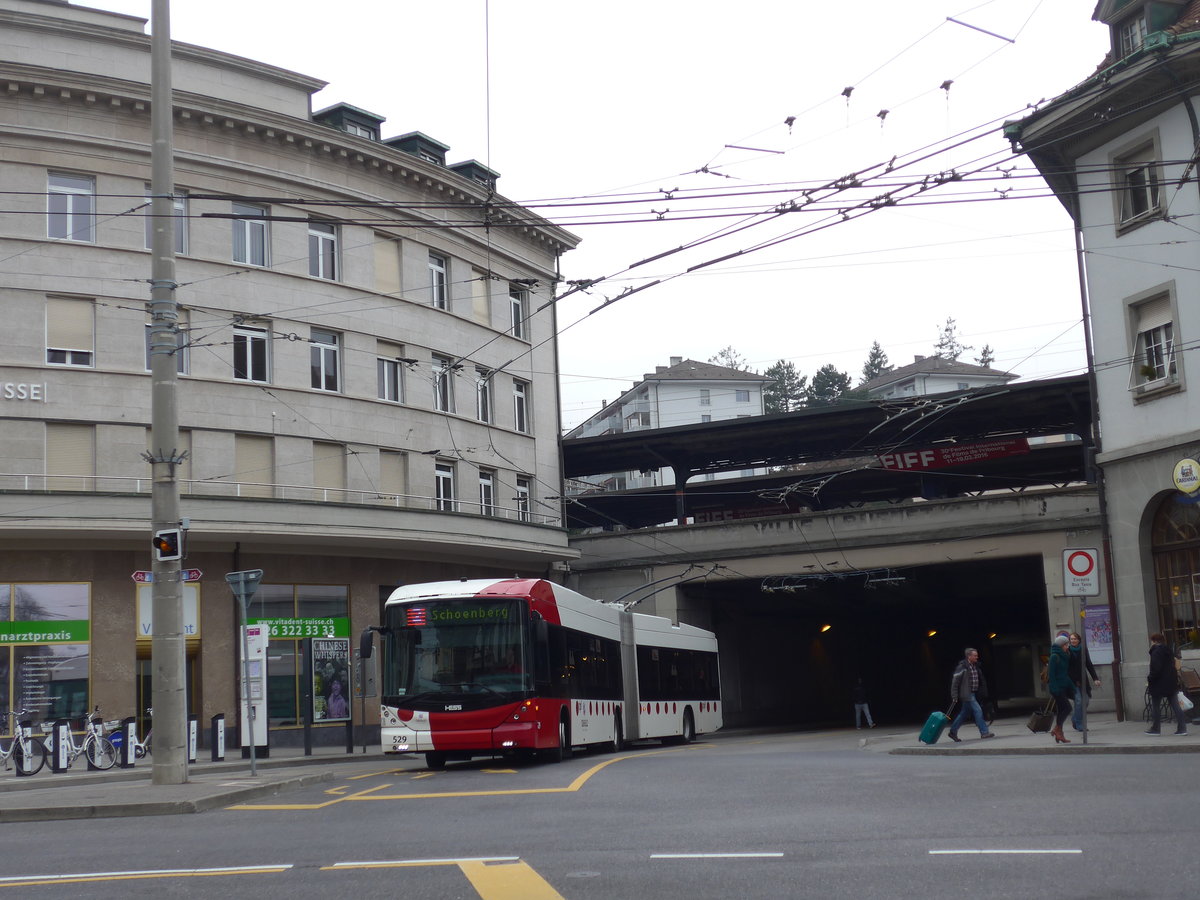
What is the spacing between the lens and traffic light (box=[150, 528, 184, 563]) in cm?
1758

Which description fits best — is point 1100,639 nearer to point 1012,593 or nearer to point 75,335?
point 1012,593

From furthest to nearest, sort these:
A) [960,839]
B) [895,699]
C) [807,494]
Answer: [895,699] < [807,494] < [960,839]

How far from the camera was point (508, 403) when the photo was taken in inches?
1596

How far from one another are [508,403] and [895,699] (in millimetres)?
30677

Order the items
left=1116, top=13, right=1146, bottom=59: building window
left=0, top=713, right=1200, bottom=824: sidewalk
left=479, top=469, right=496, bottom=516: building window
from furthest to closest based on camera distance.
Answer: left=479, top=469, right=496, bottom=516: building window, left=1116, top=13, right=1146, bottom=59: building window, left=0, top=713, right=1200, bottom=824: sidewalk

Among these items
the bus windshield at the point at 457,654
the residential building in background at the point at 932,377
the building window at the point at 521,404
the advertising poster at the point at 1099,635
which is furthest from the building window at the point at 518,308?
the residential building in background at the point at 932,377

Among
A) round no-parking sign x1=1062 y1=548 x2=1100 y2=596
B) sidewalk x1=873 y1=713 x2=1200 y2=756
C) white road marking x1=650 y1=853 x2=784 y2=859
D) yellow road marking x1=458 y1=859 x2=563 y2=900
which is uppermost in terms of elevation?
round no-parking sign x1=1062 y1=548 x2=1100 y2=596

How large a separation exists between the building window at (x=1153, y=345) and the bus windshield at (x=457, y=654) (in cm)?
1279

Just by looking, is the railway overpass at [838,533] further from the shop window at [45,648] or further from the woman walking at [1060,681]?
the shop window at [45,648]

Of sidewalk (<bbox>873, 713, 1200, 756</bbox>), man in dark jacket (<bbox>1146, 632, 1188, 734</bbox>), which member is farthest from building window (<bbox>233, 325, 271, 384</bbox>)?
man in dark jacket (<bbox>1146, 632, 1188, 734</bbox>)

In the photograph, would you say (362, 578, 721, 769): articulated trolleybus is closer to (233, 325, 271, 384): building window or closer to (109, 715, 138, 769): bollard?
(109, 715, 138, 769): bollard

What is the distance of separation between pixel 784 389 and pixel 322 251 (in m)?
93.9

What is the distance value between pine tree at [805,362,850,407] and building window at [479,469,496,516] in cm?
8363

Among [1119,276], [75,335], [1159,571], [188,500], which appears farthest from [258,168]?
[1159,571]
